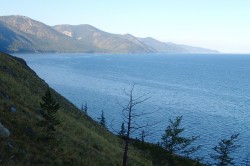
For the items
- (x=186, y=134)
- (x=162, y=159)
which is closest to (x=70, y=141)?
(x=162, y=159)

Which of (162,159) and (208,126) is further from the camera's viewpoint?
(208,126)

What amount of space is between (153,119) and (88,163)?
250 feet

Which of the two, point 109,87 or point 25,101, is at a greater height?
point 25,101

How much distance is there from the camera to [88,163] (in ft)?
82.3

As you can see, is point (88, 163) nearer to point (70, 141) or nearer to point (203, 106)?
point (70, 141)

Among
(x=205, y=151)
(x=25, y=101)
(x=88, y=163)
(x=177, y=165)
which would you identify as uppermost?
(x=25, y=101)

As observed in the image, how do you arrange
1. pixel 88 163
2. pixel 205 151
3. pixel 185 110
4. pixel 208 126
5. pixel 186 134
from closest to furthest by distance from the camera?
pixel 88 163
pixel 205 151
pixel 186 134
pixel 208 126
pixel 185 110

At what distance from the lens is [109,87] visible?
162375 mm

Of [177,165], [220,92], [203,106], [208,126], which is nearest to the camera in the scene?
[177,165]

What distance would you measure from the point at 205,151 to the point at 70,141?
53066 mm

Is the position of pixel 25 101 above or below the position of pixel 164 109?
above

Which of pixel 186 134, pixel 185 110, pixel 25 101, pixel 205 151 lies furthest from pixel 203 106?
pixel 25 101

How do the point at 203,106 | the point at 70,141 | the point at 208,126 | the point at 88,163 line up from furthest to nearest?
the point at 203,106 < the point at 208,126 < the point at 70,141 < the point at 88,163

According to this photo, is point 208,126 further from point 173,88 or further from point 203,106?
point 173,88
